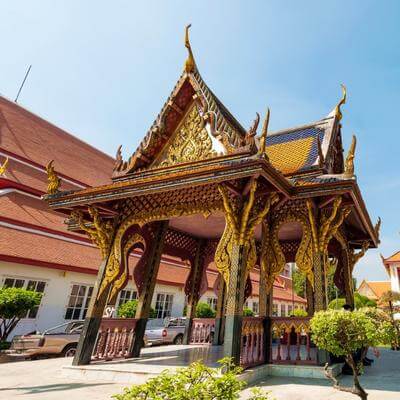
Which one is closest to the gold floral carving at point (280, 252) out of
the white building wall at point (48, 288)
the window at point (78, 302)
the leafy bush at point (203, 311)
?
the white building wall at point (48, 288)

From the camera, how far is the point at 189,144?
6605mm

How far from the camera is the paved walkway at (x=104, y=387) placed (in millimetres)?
3873

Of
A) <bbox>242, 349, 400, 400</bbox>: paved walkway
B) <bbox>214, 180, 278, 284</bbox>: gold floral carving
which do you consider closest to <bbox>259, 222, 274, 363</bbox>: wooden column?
<bbox>242, 349, 400, 400</bbox>: paved walkway

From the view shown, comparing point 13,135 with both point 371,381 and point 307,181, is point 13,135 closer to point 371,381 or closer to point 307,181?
point 307,181

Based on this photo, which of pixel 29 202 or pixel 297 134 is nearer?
pixel 297 134

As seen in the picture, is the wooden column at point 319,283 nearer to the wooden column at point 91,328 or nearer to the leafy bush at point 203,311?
the wooden column at point 91,328

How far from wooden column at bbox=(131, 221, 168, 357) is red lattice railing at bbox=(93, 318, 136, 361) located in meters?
0.13

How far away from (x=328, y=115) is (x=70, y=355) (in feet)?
30.9

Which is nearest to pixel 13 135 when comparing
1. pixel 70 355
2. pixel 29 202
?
pixel 29 202

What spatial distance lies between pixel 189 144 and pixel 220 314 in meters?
5.69

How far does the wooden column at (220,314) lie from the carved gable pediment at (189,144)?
455cm

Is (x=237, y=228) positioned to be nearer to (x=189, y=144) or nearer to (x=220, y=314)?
(x=189, y=144)

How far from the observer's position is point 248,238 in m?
5.13

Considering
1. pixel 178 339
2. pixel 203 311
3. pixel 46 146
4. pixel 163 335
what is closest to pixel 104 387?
pixel 163 335
